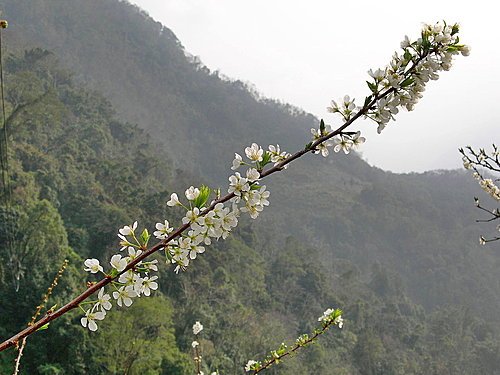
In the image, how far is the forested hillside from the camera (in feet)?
61.8

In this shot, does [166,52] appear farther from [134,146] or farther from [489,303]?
[489,303]

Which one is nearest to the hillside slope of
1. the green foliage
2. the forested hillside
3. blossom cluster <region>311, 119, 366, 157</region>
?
the forested hillside

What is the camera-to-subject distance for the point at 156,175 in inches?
1732

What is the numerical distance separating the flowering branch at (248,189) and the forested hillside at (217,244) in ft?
51.5

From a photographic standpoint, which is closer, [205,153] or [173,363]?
[173,363]

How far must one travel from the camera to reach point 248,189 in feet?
3.77

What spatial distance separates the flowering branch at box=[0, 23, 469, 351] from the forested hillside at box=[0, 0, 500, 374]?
15.7m

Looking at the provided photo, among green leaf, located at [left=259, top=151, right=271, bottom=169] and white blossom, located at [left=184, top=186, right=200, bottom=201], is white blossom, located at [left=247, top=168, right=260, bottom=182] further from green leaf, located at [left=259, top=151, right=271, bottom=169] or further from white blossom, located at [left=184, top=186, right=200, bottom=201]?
white blossom, located at [left=184, top=186, right=200, bottom=201]

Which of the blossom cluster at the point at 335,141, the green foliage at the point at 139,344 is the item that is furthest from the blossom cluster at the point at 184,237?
the green foliage at the point at 139,344

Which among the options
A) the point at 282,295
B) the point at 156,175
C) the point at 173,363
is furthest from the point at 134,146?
the point at 173,363

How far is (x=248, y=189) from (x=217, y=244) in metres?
32.5

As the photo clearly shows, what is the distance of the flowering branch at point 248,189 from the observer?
1.08 m

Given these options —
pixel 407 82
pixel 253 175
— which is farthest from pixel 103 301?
pixel 407 82

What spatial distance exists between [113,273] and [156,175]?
4393 cm
